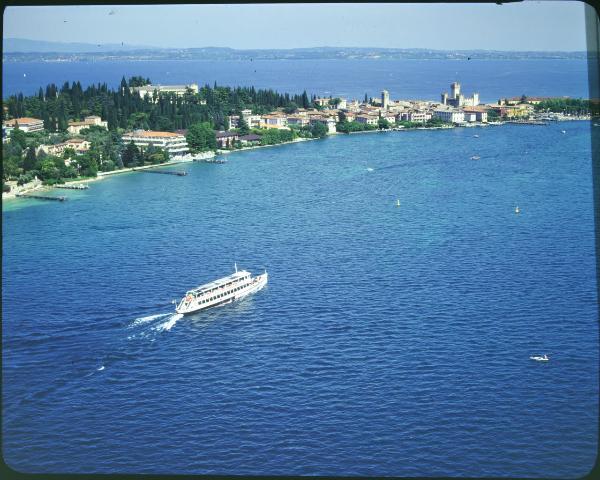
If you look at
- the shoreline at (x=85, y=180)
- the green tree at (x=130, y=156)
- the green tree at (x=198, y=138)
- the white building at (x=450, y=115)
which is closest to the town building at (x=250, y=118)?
the green tree at (x=198, y=138)

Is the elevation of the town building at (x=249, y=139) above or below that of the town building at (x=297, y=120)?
below

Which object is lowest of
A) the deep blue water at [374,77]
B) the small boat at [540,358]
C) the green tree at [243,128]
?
the small boat at [540,358]

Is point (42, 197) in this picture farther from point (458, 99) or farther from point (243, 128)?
point (458, 99)

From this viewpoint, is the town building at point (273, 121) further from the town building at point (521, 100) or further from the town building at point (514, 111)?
the town building at point (521, 100)

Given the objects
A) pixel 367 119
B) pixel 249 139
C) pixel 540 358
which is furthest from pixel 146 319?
pixel 367 119

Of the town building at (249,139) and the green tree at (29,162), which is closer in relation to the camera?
the green tree at (29,162)

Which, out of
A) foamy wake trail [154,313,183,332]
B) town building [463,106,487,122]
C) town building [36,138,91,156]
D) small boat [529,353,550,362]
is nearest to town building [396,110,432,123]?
town building [463,106,487,122]

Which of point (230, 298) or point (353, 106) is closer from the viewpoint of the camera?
point (230, 298)
